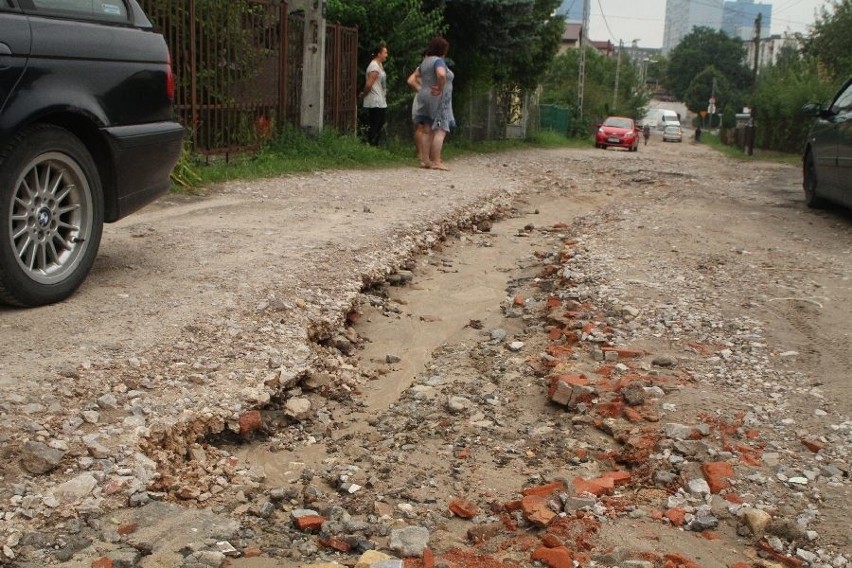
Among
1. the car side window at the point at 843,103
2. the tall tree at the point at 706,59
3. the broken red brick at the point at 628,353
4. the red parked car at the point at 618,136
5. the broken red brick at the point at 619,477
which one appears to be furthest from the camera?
the tall tree at the point at 706,59

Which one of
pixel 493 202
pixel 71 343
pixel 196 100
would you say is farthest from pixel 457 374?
pixel 196 100

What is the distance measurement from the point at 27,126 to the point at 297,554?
2.69 metres

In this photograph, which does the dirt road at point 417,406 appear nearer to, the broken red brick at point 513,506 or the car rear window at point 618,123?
the broken red brick at point 513,506

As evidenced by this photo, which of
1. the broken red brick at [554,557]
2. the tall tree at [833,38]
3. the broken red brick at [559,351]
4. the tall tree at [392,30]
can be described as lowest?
the broken red brick at [554,557]

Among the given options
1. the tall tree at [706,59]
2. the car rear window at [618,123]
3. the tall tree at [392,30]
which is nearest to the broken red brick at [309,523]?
the tall tree at [392,30]

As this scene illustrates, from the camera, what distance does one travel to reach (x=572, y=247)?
8.03 meters

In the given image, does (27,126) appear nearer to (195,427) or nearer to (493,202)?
(195,427)

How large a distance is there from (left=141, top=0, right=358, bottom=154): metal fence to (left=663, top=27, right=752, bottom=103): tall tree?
89.6 meters

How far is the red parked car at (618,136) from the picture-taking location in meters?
34.7

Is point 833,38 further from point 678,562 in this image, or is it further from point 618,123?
point 678,562

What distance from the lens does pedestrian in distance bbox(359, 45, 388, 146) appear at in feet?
46.5

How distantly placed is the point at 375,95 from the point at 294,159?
2.76m

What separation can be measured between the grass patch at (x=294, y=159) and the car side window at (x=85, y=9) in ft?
13.2

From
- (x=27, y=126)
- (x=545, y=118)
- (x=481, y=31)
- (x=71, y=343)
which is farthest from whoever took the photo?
(x=545, y=118)
